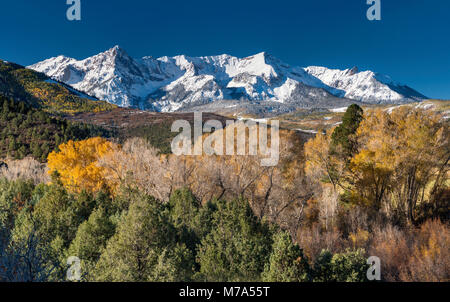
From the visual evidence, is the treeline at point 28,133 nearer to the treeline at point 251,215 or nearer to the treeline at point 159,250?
the treeline at point 251,215

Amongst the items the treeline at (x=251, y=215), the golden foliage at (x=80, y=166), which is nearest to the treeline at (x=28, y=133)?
the golden foliage at (x=80, y=166)

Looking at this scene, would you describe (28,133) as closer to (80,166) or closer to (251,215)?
(80,166)

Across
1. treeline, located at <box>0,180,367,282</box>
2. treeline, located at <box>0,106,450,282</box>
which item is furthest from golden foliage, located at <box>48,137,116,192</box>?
treeline, located at <box>0,180,367,282</box>

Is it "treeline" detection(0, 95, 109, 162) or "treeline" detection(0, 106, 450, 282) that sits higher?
"treeline" detection(0, 95, 109, 162)

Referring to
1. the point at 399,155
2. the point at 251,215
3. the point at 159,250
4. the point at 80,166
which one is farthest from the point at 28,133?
the point at 399,155

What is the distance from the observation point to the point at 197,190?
31766mm

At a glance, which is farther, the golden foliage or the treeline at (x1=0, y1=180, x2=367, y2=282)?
the golden foliage

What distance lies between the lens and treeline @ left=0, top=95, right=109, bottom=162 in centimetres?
6975

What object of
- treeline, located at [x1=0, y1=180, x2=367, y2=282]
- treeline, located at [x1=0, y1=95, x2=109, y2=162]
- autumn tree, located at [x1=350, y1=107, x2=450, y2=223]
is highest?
treeline, located at [x1=0, y1=95, x2=109, y2=162]

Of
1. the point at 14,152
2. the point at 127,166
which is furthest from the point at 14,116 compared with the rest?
the point at 127,166

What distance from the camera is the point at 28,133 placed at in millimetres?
79000

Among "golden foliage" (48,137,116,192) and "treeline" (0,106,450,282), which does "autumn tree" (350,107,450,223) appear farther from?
"golden foliage" (48,137,116,192)
